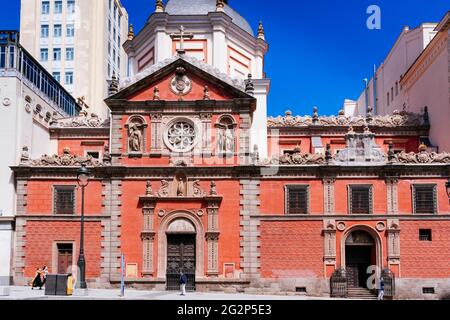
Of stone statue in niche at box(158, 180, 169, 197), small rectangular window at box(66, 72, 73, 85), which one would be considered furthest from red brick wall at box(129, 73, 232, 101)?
small rectangular window at box(66, 72, 73, 85)

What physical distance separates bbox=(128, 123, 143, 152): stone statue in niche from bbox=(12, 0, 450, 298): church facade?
0.08 metres

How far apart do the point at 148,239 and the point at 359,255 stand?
13.1 meters

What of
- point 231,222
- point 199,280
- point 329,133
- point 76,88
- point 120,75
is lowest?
point 199,280

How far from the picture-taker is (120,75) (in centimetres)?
9650

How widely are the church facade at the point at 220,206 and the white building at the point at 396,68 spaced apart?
1531 centimetres

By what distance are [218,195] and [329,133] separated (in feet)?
42.1

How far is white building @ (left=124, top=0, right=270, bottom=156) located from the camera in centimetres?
Result: 4431

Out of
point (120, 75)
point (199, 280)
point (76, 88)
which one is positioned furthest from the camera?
point (120, 75)

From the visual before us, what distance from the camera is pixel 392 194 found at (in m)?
36.3

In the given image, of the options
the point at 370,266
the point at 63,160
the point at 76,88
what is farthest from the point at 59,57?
the point at 370,266

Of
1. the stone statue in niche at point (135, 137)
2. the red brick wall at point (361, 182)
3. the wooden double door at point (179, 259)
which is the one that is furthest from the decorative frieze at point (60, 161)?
the red brick wall at point (361, 182)

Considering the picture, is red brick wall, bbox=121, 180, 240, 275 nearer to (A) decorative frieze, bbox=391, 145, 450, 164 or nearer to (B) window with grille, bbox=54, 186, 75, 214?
(B) window with grille, bbox=54, 186, 75, 214

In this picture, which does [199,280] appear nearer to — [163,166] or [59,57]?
[163,166]

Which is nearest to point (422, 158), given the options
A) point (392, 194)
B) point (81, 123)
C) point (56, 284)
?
point (392, 194)
